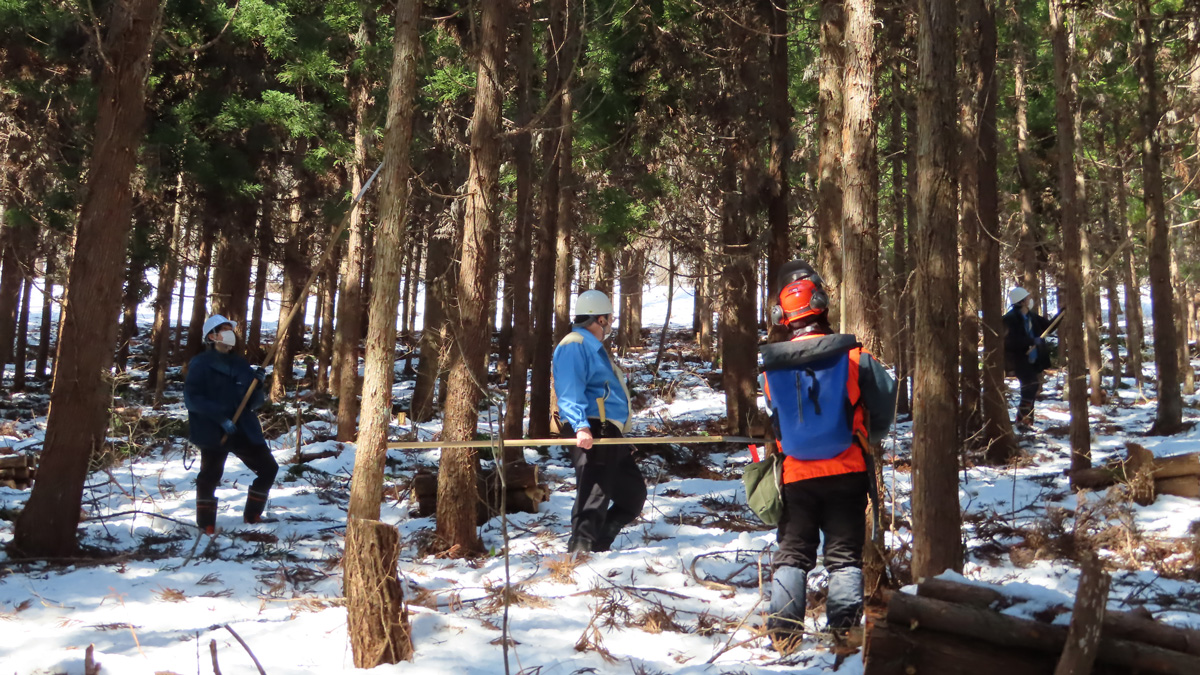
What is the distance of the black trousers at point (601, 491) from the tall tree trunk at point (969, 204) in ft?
12.5

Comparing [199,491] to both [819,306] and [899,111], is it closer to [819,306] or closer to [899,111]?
[819,306]

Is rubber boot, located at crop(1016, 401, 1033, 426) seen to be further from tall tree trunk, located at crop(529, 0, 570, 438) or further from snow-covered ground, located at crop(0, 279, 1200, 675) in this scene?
tall tree trunk, located at crop(529, 0, 570, 438)

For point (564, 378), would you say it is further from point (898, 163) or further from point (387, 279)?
point (898, 163)

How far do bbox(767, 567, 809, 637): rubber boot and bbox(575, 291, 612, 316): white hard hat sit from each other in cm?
285

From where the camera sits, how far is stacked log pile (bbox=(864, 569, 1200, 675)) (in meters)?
2.92

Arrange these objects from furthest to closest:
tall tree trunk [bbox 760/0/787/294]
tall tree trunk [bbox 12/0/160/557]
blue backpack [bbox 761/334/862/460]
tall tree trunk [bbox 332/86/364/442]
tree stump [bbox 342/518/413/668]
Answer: tall tree trunk [bbox 332/86/364/442], tall tree trunk [bbox 760/0/787/294], tall tree trunk [bbox 12/0/160/557], blue backpack [bbox 761/334/862/460], tree stump [bbox 342/518/413/668]

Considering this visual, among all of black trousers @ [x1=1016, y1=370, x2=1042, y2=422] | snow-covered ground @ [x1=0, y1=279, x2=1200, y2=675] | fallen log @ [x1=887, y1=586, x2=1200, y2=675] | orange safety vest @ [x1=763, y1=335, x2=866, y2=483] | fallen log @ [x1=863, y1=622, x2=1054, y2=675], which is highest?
black trousers @ [x1=1016, y1=370, x2=1042, y2=422]

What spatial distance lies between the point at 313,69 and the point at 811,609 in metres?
12.4

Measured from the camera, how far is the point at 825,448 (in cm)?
439

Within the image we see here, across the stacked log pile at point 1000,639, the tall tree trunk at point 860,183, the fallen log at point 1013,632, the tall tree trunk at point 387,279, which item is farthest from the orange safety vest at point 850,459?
the tall tree trunk at point 387,279

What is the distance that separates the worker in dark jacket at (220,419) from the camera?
793cm

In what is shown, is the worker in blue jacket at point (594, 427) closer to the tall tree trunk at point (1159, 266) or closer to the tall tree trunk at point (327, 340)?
the tall tree trunk at point (1159, 266)

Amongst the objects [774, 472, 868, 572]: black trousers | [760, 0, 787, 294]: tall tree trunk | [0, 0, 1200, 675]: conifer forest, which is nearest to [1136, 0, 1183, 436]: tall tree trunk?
[0, 0, 1200, 675]: conifer forest

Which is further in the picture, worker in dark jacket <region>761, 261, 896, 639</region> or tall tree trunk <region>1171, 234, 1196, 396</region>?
tall tree trunk <region>1171, 234, 1196, 396</region>
